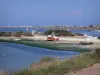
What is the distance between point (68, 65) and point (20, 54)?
0.82 meters

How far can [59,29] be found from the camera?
447 cm

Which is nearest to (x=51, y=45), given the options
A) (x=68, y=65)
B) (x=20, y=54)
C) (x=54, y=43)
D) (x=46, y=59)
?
(x=54, y=43)

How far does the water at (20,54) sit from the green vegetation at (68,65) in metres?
0.13

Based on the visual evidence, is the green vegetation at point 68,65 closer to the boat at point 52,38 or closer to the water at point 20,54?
the water at point 20,54

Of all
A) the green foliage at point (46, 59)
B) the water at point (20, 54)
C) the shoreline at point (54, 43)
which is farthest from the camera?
the shoreline at point (54, 43)

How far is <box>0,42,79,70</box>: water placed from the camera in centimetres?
408

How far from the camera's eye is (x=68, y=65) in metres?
4.27

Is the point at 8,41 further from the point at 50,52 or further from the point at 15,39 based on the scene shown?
the point at 50,52

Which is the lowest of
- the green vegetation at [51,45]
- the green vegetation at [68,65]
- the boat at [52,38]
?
the green vegetation at [68,65]

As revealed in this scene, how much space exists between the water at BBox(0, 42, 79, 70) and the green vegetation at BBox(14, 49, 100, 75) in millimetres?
132

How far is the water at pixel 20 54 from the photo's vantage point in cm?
408

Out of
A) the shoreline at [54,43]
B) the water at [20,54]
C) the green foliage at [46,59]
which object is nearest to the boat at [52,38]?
the shoreline at [54,43]

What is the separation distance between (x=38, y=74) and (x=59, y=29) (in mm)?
1076

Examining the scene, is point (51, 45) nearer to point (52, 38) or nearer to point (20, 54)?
point (52, 38)
